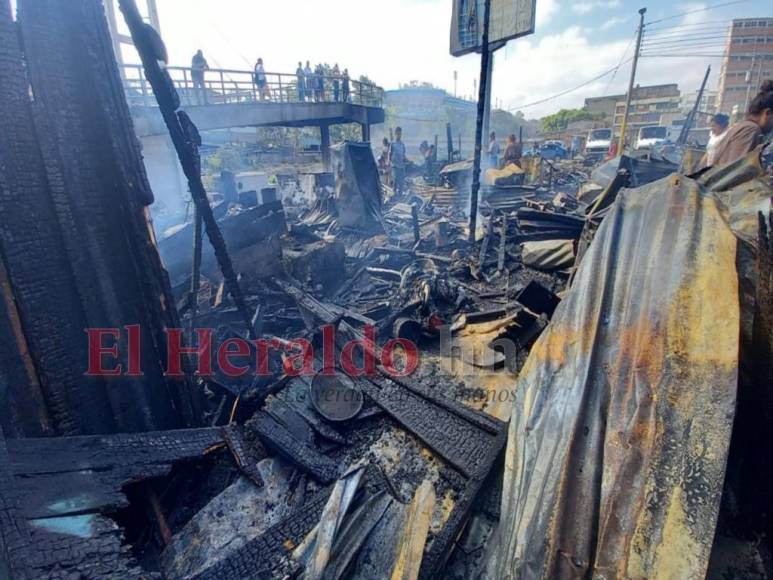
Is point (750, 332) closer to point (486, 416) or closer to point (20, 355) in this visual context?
point (486, 416)

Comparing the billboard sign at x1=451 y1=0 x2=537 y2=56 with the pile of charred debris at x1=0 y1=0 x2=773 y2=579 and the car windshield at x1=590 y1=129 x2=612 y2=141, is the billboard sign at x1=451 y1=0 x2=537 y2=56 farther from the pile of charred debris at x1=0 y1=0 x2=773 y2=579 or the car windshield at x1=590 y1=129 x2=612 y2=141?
the car windshield at x1=590 y1=129 x2=612 y2=141

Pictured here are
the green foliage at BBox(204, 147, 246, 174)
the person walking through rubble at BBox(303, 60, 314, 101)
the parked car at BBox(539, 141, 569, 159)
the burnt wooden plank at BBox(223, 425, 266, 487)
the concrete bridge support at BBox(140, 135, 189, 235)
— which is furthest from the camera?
the parked car at BBox(539, 141, 569, 159)

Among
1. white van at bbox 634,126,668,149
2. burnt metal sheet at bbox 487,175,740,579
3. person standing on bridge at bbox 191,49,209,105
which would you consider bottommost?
burnt metal sheet at bbox 487,175,740,579

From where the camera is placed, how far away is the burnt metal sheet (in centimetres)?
148

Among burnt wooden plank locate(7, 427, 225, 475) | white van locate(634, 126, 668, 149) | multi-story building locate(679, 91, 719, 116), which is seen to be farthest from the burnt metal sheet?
multi-story building locate(679, 91, 719, 116)

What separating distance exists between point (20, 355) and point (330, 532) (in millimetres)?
2316

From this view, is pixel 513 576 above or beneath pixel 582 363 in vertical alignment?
beneath

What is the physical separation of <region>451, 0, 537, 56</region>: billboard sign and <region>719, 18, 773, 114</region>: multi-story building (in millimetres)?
49047

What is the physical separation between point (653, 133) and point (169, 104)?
29.1 metres

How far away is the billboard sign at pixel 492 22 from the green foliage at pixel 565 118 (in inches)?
1630

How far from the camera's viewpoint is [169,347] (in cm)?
300

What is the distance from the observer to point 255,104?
13.4 meters

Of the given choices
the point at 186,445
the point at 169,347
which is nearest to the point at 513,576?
the point at 186,445

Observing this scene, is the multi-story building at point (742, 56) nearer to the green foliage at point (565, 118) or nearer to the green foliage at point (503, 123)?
the green foliage at point (565, 118)
